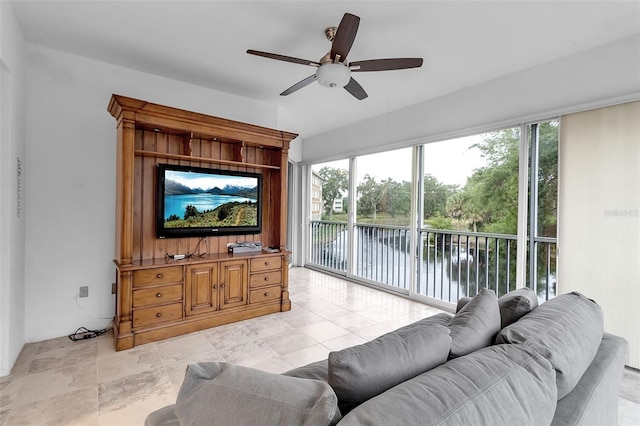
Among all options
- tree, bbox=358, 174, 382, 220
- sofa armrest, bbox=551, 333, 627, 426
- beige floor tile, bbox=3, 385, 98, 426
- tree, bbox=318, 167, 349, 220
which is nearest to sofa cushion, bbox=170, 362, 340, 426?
sofa armrest, bbox=551, 333, 627, 426

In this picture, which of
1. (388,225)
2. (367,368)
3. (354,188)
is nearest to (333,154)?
(354,188)

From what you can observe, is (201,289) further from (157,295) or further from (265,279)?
(265,279)

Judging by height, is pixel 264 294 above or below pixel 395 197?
below

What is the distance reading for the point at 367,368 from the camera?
882mm

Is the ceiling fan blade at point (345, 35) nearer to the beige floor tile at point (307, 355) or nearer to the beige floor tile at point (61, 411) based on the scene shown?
the beige floor tile at point (307, 355)

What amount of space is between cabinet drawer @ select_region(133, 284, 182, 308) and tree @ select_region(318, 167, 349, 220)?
3.23m

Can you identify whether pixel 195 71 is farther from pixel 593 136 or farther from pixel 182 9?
pixel 593 136

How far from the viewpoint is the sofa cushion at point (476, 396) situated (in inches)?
26.4

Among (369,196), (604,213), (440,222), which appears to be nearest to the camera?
(604,213)

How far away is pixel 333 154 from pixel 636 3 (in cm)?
380

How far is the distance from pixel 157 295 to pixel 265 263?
1.12 m

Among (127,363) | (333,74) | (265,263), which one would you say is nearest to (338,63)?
(333,74)

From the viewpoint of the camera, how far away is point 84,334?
2875 mm

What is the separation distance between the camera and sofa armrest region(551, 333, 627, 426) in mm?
951
